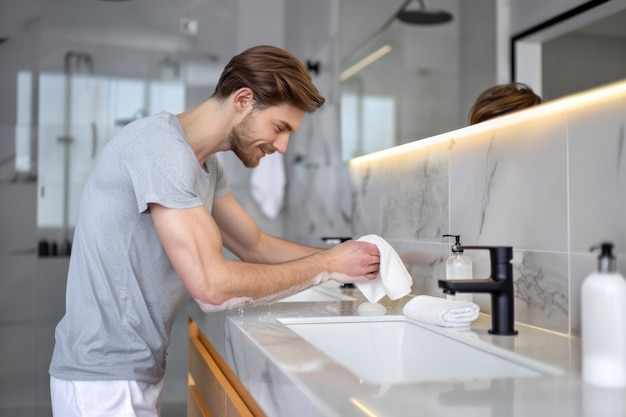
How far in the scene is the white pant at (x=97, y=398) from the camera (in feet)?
4.73

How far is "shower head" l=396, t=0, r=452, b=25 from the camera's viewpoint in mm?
1832

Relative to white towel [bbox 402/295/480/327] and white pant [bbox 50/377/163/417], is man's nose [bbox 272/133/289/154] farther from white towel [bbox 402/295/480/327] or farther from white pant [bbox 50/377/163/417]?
white pant [bbox 50/377/163/417]

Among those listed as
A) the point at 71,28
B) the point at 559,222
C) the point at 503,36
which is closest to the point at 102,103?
the point at 71,28

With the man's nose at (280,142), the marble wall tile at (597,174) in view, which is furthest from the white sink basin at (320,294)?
the marble wall tile at (597,174)

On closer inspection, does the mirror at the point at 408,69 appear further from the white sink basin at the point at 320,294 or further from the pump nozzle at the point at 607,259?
the pump nozzle at the point at 607,259

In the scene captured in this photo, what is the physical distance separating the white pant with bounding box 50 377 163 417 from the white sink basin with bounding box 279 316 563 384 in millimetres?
392

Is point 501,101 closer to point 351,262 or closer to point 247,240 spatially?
point 351,262

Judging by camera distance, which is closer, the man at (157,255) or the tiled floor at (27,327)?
the man at (157,255)

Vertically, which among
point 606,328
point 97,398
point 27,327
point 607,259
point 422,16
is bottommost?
point 27,327

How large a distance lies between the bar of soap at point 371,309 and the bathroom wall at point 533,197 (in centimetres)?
24

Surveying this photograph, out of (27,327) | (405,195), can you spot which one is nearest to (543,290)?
(405,195)

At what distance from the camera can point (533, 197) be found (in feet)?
4.92

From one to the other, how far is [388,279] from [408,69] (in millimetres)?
760

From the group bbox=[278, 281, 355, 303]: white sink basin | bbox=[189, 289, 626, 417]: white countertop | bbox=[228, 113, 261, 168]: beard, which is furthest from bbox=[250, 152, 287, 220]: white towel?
bbox=[189, 289, 626, 417]: white countertop
